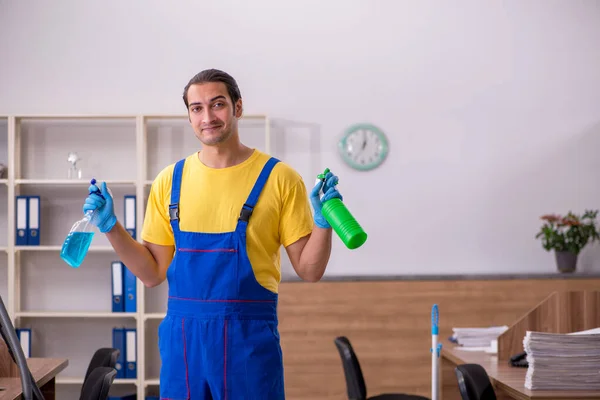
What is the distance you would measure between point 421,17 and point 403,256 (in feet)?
5.34

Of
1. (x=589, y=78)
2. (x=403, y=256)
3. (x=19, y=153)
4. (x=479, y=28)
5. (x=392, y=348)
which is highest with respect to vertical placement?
(x=479, y=28)

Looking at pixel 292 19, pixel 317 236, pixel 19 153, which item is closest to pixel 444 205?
pixel 292 19

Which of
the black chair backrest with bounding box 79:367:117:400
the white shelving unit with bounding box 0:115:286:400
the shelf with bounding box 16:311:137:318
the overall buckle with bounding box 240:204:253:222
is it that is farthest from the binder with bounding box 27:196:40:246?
the overall buckle with bounding box 240:204:253:222

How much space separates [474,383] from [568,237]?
2.62 metres

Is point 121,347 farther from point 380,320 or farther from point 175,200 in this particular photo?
point 175,200

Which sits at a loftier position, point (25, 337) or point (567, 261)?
point (567, 261)

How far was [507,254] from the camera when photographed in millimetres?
5105

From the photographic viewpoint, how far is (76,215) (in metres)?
5.06

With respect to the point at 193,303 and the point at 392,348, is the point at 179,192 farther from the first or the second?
the point at 392,348

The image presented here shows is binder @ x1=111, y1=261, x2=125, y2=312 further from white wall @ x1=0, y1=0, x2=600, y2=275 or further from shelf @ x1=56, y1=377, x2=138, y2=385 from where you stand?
white wall @ x1=0, y1=0, x2=600, y2=275

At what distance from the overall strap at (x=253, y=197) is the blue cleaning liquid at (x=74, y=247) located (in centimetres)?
41

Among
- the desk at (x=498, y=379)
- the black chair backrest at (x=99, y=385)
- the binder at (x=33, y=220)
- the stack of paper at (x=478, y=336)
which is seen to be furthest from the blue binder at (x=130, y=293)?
the black chair backrest at (x=99, y=385)

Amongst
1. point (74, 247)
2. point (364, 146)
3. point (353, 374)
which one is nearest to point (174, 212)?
point (74, 247)

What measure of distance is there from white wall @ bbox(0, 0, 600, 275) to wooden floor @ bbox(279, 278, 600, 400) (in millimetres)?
420
